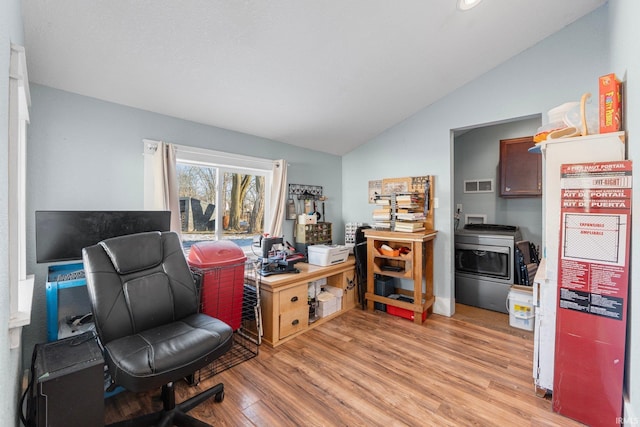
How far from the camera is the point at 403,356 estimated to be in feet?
7.41

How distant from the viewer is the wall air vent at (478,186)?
12.6ft

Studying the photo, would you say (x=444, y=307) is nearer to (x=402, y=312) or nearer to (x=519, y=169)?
(x=402, y=312)

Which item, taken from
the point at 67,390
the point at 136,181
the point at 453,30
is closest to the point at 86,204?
the point at 136,181

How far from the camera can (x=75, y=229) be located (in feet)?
5.73

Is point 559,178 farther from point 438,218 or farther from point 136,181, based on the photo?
point 136,181

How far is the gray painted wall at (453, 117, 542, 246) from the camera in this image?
3.54 m

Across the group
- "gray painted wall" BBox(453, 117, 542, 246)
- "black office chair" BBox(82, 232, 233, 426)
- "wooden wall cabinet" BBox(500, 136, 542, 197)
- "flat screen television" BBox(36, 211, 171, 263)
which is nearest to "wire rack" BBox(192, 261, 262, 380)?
"black office chair" BBox(82, 232, 233, 426)

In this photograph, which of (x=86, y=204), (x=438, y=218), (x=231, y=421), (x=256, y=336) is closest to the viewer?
(x=231, y=421)

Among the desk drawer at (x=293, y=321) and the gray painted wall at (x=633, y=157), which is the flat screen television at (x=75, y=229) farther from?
the gray painted wall at (x=633, y=157)

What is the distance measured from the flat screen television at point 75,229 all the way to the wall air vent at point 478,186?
401 cm

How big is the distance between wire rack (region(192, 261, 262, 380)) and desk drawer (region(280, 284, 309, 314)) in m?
0.22

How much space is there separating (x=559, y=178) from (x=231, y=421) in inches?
96.1

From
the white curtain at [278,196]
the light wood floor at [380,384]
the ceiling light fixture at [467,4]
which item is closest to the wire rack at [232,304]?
the light wood floor at [380,384]

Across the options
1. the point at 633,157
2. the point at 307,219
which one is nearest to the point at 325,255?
the point at 307,219
